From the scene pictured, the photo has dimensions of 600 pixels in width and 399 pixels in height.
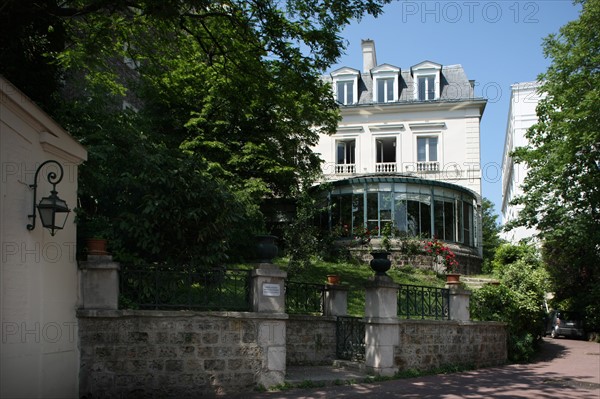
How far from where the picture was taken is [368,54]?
134 ft

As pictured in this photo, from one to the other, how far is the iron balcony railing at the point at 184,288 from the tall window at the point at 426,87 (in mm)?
28522

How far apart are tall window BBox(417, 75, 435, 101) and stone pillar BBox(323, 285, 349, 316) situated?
25.2 m

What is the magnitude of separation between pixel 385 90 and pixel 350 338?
26.6m

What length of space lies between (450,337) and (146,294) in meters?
7.02

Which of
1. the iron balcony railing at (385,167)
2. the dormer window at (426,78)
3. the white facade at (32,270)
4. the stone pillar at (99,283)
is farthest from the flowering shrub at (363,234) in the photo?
the white facade at (32,270)

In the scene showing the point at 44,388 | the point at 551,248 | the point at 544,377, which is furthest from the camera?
the point at 551,248

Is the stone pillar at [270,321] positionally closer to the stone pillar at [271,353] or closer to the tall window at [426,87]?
the stone pillar at [271,353]

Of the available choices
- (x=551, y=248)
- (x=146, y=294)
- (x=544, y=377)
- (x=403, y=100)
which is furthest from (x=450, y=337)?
(x=403, y=100)

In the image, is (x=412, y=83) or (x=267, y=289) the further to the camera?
(x=412, y=83)

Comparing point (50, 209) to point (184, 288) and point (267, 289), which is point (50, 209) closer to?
point (184, 288)

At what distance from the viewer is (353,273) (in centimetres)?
2148

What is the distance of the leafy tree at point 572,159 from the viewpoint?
73.2 ft

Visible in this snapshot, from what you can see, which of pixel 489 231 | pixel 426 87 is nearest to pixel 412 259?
pixel 426 87

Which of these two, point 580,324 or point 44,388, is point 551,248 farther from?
point 44,388
